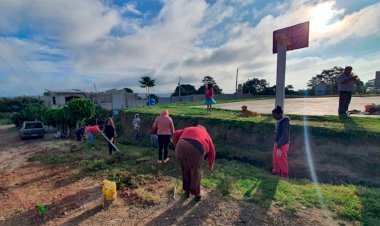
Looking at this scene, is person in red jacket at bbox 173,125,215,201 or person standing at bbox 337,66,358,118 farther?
person standing at bbox 337,66,358,118

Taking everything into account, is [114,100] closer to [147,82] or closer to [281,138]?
[147,82]

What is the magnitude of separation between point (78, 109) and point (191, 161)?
13.5 meters

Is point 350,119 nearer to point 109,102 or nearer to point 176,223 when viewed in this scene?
point 176,223

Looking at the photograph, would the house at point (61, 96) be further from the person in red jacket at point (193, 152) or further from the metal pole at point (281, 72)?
the person in red jacket at point (193, 152)

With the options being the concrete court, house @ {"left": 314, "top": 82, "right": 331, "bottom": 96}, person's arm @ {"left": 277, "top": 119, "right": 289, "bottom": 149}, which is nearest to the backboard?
the concrete court

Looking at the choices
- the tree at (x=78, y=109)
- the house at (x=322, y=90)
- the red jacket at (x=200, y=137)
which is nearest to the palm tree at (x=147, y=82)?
the tree at (x=78, y=109)

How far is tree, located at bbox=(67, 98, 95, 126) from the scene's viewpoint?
15.0 metres

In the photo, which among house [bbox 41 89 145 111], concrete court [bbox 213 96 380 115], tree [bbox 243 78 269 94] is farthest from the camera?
tree [bbox 243 78 269 94]

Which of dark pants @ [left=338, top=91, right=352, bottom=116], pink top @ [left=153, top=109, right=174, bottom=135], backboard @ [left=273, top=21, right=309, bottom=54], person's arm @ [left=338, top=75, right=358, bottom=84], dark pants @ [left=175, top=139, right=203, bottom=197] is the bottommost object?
dark pants @ [left=175, top=139, right=203, bottom=197]

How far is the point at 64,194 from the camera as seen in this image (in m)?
5.04

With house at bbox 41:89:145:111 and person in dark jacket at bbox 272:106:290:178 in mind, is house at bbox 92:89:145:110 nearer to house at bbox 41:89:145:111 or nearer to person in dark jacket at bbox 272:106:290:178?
house at bbox 41:89:145:111

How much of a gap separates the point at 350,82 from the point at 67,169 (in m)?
9.87

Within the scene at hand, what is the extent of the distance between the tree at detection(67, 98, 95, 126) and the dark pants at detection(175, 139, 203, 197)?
1329 cm

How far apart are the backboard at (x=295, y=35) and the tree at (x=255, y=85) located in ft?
A: 107
